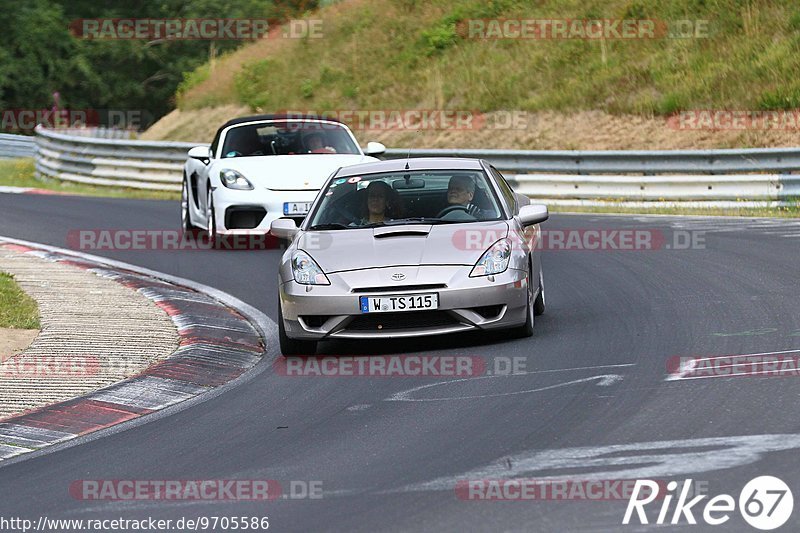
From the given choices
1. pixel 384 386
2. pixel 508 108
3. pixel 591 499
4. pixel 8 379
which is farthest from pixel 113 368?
pixel 508 108

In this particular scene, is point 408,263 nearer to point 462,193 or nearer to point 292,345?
point 292,345

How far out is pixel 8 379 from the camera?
30.7 feet

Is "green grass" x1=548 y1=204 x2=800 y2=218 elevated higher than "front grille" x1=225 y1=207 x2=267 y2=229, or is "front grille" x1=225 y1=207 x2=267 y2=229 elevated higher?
"front grille" x1=225 y1=207 x2=267 y2=229

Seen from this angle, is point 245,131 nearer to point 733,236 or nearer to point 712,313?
point 733,236

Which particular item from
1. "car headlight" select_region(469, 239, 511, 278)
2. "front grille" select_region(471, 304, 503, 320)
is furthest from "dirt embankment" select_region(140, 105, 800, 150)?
"front grille" select_region(471, 304, 503, 320)

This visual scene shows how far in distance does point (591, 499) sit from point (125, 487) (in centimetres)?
221

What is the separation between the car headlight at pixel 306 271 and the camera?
391 inches

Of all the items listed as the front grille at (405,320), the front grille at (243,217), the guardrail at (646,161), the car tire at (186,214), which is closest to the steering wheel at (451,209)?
the front grille at (405,320)

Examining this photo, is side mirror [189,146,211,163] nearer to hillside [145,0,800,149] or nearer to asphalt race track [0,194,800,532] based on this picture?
asphalt race track [0,194,800,532]

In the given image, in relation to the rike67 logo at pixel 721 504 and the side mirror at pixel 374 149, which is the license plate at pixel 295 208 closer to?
the side mirror at pixel 374 149

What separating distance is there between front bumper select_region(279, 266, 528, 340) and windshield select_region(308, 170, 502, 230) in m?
0.90

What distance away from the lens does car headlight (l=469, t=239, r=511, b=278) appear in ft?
32.2

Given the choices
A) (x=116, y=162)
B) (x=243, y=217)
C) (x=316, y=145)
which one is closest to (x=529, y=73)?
(x=116, y=162)

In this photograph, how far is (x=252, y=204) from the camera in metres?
16.4
